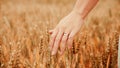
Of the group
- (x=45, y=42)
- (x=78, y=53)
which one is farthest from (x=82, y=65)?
(x=45, y=42)

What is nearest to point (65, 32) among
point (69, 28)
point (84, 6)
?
point (69, 28)

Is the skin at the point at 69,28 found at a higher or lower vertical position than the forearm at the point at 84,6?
lower

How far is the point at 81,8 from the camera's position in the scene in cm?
171

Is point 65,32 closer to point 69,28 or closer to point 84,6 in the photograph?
point 69,28

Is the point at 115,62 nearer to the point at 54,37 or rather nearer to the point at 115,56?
the point at 115,56

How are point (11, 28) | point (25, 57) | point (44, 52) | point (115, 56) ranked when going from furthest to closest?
point (11, 28) < point (25, 57) < point (115, 56) < point (44, 52)

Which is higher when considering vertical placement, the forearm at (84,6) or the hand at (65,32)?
the forearm at (84,6)

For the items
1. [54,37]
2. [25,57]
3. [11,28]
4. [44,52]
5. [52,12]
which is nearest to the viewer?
[54,37]

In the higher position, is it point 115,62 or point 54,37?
point 54,37

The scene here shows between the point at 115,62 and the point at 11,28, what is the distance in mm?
1388

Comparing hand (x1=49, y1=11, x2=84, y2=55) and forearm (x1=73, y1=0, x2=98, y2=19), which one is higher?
forearm (x1=73, y1=0, x2=98, y2=19)

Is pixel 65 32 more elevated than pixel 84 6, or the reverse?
pixel 84 6

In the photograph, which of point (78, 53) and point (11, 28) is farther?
point (11, 28)

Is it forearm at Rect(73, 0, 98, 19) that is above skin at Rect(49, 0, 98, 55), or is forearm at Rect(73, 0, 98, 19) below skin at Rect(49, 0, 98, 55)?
above
